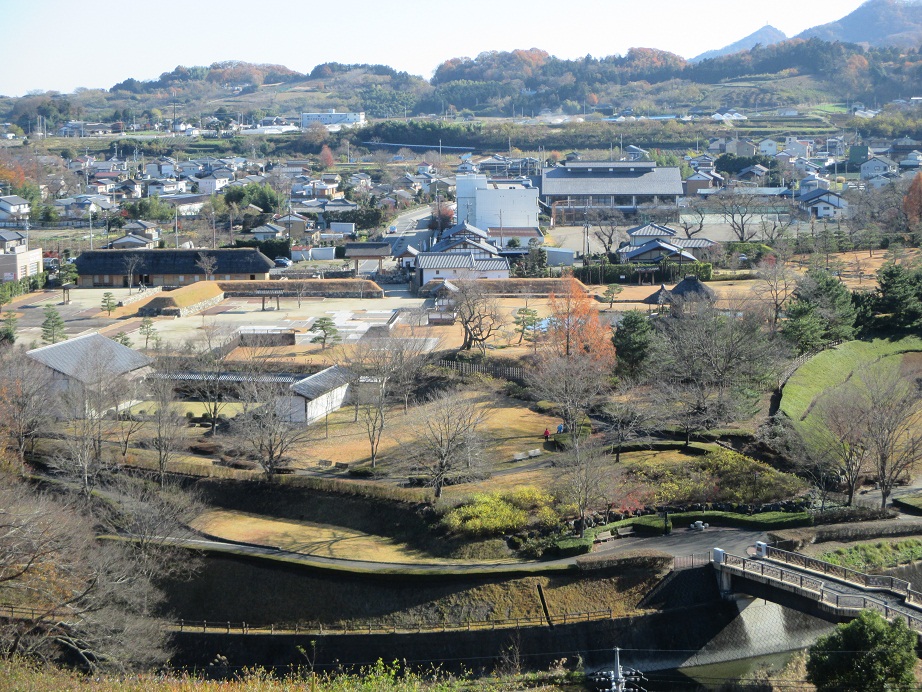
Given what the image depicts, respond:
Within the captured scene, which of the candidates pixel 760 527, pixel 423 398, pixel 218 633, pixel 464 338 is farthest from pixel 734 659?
pixel 464 338

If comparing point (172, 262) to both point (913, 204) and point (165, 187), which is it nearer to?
point (165, 187)

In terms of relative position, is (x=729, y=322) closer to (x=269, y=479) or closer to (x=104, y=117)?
(x=269, y=479)

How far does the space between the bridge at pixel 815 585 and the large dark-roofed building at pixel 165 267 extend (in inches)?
1133

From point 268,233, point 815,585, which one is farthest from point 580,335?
point 268,233

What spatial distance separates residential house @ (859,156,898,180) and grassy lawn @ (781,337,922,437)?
36.5 metres

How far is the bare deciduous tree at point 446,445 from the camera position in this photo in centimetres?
1943

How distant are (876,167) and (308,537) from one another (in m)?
51.7

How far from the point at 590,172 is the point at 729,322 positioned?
106 ft

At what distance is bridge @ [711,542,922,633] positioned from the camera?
14492 mm

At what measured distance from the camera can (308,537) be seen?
18688 millimetres

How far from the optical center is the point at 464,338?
1189 inches

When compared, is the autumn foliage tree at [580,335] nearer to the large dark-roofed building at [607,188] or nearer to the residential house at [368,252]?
the residential house at [368,252]

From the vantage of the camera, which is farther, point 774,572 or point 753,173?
point 753,173

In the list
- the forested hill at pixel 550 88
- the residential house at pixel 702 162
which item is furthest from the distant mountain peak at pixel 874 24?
the residential house at pixel 702 162
